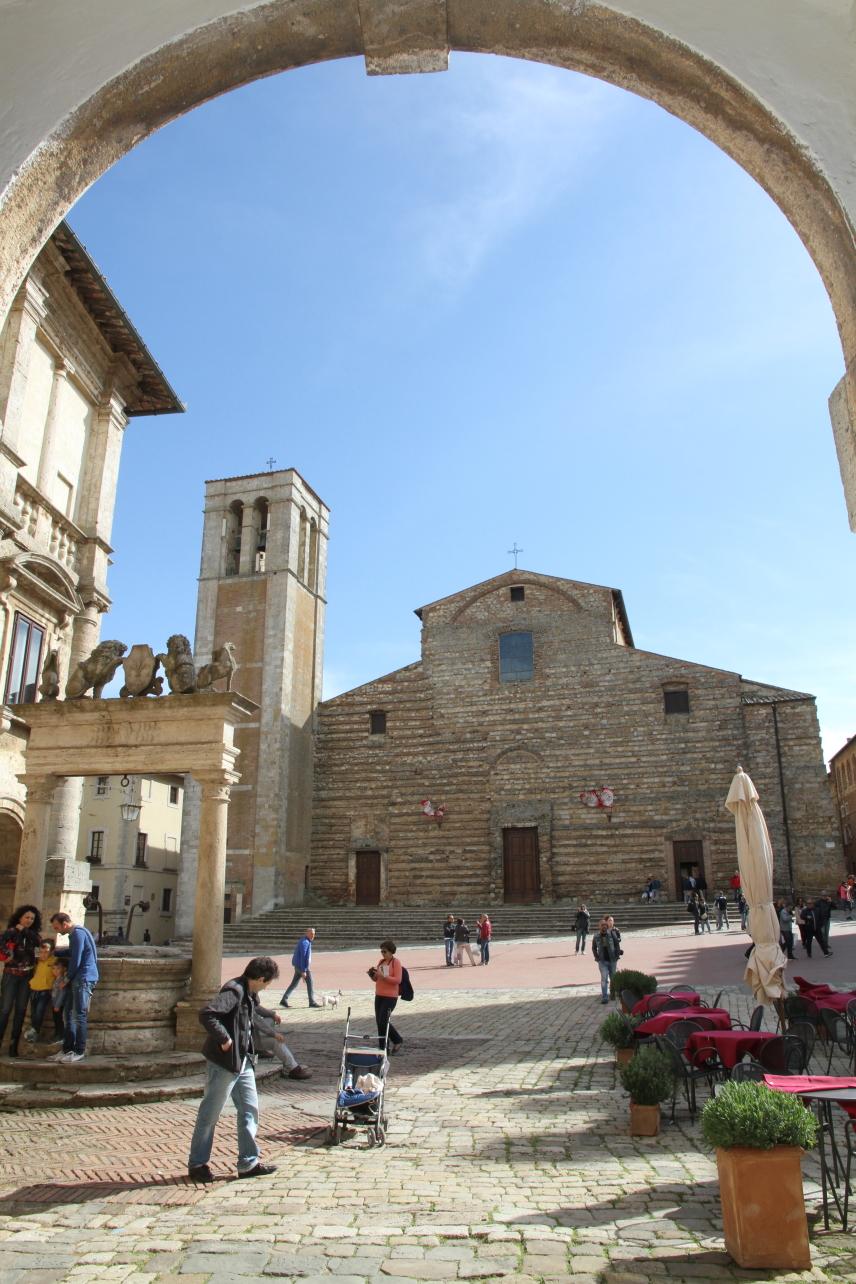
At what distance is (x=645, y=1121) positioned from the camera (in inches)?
240

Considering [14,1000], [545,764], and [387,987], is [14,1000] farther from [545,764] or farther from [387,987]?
[545,764]

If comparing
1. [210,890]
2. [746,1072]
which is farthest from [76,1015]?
[746,1072]

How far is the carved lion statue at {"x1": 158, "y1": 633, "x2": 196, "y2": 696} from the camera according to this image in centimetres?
991

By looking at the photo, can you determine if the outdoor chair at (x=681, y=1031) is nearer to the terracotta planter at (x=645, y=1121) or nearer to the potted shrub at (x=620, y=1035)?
the potted shrub at (x=620, y=1035)

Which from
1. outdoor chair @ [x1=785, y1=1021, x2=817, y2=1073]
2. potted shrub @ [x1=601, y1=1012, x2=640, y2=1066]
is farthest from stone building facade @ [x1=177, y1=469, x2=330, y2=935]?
outdoor chair @ [x1=785, y1=1021, x2=817, y2=1073]

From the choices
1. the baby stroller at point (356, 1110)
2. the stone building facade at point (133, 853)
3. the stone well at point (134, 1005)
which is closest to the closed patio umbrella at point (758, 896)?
the baby stroller at point (356, 1110)

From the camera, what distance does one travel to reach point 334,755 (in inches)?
1367

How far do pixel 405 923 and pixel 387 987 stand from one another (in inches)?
804

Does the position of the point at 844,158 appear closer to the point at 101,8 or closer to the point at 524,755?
the point at 101,8

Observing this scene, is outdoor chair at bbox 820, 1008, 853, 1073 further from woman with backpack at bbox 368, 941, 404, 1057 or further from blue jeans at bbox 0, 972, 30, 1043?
blue jeans at bbox 0, 972, 30, 1043

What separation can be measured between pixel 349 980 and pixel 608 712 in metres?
17.4

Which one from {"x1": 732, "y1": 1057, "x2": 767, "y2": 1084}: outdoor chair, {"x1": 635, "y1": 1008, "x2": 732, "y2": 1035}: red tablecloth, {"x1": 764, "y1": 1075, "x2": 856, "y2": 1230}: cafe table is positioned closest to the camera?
{"x1": 764, "y1": 1075, "x2": 856, "y2": 1230}: cafe table

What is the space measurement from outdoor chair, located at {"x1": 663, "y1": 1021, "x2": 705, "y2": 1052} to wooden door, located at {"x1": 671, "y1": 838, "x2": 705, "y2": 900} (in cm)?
2408

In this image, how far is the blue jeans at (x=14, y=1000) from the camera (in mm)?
8203
